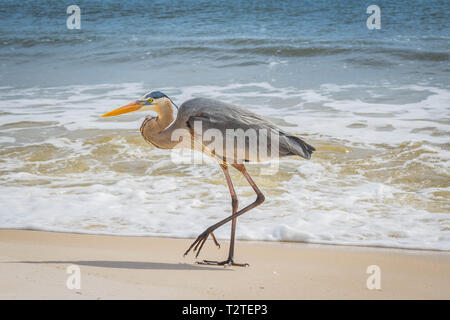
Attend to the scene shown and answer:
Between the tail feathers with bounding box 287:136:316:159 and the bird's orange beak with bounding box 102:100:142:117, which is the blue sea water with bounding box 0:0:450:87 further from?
the bird's orange beak with bounding box 102:100:142:117

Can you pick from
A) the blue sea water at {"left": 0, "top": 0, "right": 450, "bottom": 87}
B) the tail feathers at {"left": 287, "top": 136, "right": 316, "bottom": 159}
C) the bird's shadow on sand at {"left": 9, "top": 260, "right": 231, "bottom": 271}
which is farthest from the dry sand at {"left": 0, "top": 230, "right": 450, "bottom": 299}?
the blue sea water at {"left": 0, "top": 0, "right": 450, "bottom": 87}

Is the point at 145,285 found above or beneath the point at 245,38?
beneath

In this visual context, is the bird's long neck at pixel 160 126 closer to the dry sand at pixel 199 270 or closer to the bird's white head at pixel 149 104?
the bird's white head at pixel 149 104

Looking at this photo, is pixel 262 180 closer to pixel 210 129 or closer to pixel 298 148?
pixel 298 148

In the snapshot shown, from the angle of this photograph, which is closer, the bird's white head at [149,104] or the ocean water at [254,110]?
the bird's white head at [149,104]

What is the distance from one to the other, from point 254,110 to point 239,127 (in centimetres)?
566

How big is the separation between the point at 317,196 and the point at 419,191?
3.21 ft

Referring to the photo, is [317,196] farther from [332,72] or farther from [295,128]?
[332,72]

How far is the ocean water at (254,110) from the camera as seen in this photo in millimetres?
4516

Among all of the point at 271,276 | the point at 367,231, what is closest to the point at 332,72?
the point at 367,231

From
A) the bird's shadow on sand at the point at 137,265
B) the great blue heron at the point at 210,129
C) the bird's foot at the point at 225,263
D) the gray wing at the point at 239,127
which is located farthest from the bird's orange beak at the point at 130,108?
the bird's foot at the point at 225,263

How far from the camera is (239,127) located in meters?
3.42

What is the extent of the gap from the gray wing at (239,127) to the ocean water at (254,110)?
84 centimetres

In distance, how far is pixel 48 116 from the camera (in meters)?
8.72
